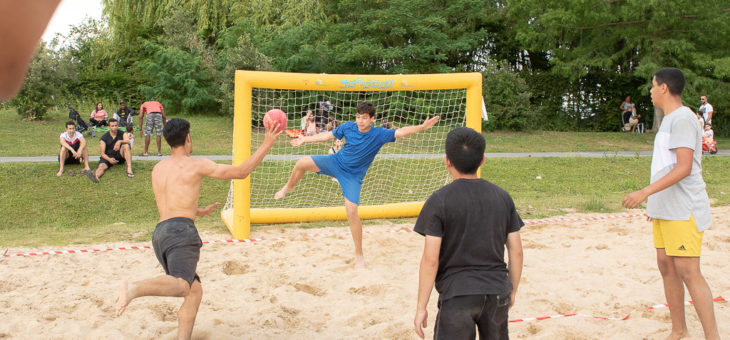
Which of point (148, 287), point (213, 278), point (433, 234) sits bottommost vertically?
point (213, 278)

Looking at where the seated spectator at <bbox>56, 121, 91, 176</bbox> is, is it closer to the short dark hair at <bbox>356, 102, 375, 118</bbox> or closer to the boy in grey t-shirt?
the short dark hair at <bbox>356, 102, 375, 118</bbox>

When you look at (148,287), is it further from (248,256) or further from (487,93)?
(487,93)

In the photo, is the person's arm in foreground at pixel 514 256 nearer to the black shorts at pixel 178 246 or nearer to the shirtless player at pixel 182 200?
the shirtless player at pixel 182 200

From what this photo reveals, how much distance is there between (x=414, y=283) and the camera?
5.87m

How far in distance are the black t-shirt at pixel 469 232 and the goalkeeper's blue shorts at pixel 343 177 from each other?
3.36 m

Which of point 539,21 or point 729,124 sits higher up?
point 539,21

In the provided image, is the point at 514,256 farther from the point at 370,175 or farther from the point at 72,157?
the point at 72,157

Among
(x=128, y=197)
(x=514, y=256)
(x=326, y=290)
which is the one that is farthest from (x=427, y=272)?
(x=128, y=197)

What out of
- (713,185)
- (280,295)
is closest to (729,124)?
(713,185)

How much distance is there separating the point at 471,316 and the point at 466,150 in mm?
898

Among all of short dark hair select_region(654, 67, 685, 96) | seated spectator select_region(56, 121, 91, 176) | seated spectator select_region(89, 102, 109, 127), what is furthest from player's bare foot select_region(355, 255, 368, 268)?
seated spectator select_region(89, 102, 109, 127)

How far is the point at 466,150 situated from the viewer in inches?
126

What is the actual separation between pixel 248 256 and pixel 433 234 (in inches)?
160

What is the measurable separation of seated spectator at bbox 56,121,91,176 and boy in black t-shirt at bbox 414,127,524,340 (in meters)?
9.81
